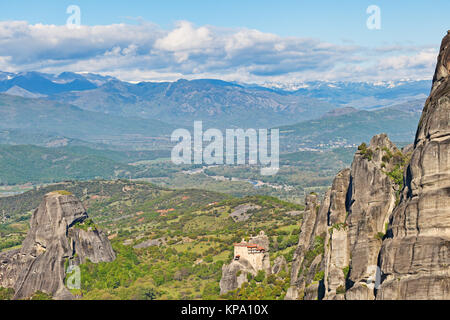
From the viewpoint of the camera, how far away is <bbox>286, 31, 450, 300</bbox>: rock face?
1529 inches

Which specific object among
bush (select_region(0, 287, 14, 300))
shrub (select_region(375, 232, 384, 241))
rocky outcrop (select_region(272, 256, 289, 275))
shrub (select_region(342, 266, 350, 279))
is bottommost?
bush (select_region(0, 287, 14, 300))

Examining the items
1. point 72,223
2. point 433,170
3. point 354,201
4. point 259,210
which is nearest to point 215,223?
point 259,210

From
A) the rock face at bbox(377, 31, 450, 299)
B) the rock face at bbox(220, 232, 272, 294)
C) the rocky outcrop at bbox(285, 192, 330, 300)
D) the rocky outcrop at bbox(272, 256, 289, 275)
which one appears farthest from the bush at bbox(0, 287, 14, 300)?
the rock face at bbox(377, 31, 450, 299)

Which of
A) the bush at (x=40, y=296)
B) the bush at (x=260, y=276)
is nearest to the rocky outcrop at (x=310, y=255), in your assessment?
the bush at (x=260, y=276)

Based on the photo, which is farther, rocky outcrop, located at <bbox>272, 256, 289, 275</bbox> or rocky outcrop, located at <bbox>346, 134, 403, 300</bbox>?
rocky outcrop, located at <bbox>272, 256, 289, 275</bbox>

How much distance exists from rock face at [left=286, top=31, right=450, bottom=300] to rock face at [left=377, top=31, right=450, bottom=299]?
0.06 m

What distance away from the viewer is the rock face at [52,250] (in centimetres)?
8381

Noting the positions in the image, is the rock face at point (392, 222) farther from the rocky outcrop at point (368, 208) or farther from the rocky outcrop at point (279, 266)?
the rocky outcrop at point (279, 266)

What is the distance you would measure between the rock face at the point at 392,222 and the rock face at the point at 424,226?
0.06 metres

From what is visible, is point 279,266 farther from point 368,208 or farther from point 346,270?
point 368,208

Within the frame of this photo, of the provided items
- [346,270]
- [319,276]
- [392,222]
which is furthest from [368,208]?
[319,276]

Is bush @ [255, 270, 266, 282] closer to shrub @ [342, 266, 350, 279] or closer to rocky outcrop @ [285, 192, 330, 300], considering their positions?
rocky outcrop @ [285, 192, 330, 300]
